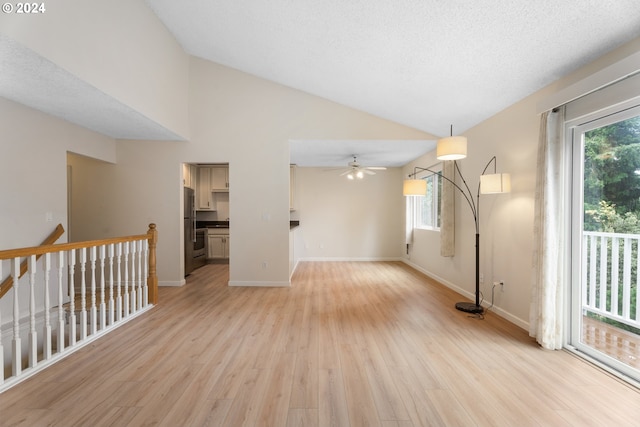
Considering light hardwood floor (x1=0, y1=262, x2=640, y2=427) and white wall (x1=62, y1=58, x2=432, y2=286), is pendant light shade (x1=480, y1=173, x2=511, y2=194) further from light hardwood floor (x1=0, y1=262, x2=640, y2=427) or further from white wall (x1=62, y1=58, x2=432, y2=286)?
white wall (x1=62, y1=58, x2=432, y2=286)

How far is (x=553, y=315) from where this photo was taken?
271cm

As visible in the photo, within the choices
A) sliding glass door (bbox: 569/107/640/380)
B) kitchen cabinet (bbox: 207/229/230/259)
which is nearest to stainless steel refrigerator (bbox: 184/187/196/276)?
kitchen cabinet (bbox: 207/229/230/259)

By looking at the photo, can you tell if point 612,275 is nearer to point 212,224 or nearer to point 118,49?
point 118,49

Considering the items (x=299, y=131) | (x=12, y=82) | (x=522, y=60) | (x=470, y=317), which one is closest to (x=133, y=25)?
(x=12, y=82)

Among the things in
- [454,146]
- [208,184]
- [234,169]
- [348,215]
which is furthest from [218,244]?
[454,146]

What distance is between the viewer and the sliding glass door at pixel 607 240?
234cm

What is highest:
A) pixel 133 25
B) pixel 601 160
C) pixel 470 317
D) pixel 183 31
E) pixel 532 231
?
pixel 183 31

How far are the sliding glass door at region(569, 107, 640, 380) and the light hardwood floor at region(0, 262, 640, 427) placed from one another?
0.36 m

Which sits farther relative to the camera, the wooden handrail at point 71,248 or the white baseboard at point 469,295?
the white baseboard at point 469,295

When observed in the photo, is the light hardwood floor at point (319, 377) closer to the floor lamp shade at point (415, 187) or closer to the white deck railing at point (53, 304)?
the white deck railing at point (53, 304)

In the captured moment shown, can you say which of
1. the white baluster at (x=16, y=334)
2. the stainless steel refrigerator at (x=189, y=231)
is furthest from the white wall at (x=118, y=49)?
the white baluster at (x=16, y=334)

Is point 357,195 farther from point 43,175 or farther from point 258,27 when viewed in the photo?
point 43,175

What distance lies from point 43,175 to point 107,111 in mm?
1262

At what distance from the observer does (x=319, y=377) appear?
2246mm
